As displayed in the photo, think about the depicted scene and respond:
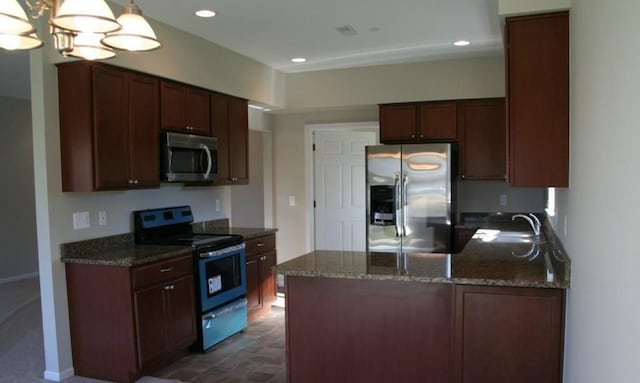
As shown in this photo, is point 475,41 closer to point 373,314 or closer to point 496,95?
point 496,95

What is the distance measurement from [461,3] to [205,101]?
2.30 metres

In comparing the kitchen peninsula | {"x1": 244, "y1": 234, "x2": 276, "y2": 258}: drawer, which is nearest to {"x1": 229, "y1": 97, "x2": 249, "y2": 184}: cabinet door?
{"x1": 244, "y1": 234, "x2": 276, "y2": 258}: drawer

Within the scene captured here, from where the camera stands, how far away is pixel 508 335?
2516 mm

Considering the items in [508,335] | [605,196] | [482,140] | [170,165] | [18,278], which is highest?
[482,140]

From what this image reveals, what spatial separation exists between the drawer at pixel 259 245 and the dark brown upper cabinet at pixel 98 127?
130 cm

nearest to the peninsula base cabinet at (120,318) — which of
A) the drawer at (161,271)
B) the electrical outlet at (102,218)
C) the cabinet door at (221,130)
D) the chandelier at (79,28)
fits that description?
the drawer at (161,271)

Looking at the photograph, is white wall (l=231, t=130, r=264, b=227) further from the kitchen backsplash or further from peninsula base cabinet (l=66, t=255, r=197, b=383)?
peninsula base cabinet (l=66, t=255, r=197, b=383)

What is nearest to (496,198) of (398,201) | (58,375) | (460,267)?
(398,201)

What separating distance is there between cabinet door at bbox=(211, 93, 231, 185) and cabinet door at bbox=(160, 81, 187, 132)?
409 millimetres

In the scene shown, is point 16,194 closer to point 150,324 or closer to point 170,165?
point 170,165

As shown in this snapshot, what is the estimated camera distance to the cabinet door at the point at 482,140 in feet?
16.4

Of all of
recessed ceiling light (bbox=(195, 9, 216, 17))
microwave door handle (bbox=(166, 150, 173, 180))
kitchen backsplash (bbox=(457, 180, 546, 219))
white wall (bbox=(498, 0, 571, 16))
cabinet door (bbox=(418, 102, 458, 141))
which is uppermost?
recessed ceiling light (bbox=(195, 9, 216, 17))

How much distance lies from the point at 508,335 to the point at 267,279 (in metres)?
2.83

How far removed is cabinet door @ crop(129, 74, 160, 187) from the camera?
143 inches
